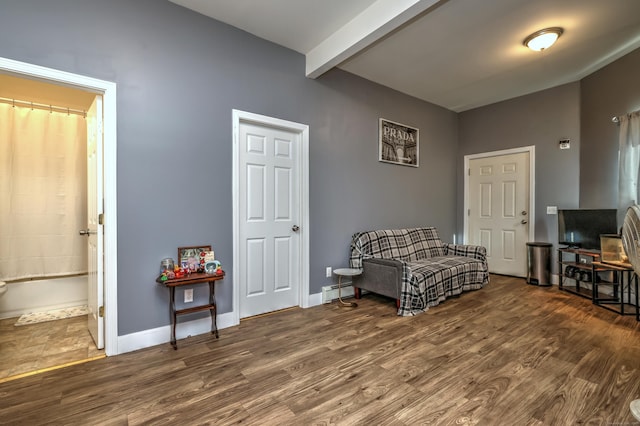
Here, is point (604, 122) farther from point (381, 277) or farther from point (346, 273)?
point (346, 273)

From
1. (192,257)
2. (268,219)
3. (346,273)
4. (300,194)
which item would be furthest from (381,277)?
(192,257)

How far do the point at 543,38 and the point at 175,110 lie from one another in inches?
138

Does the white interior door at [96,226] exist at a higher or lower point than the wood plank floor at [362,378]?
higher

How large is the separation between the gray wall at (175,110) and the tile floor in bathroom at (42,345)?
42 centimetres

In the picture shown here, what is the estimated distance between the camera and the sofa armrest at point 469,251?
419cm

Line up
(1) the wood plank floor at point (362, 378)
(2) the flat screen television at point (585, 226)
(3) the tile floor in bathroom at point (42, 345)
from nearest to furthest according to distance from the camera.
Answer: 1. (1) the wood plank floor at point (362, 378)
2. (3) the tile floor in bathroom at point (42, 345)
3. (2) the flat screen television at point (585, 226)

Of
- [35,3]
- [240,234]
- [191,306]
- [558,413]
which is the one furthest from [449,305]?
[35,3]

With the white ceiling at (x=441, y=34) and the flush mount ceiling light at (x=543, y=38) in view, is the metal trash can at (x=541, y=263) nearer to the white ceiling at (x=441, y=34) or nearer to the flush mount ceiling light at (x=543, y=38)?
the white ceiling at (x=441, y=34)

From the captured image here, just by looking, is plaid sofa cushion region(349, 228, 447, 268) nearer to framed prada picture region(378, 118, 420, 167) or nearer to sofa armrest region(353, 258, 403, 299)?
sofa armrest region(353, 258, 403, 299)

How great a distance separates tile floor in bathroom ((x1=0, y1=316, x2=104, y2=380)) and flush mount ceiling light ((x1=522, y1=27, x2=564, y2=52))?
474 centimetres

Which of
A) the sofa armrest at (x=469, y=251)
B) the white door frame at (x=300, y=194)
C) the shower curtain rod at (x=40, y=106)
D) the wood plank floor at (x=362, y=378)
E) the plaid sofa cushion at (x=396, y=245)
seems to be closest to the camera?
the wood plank floor at (x=362, y=378)

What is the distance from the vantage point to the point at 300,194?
340cm

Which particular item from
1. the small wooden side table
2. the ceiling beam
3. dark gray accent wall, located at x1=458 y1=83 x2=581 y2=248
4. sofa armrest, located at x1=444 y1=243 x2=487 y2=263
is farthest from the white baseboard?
dark gray accent wall, located at x1=458 y1=83 x2=581 y2=248

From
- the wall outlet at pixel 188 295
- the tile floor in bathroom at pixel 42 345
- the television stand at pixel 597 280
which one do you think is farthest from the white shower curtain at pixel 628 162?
the tile floor in bathroom at pixel 42 345
